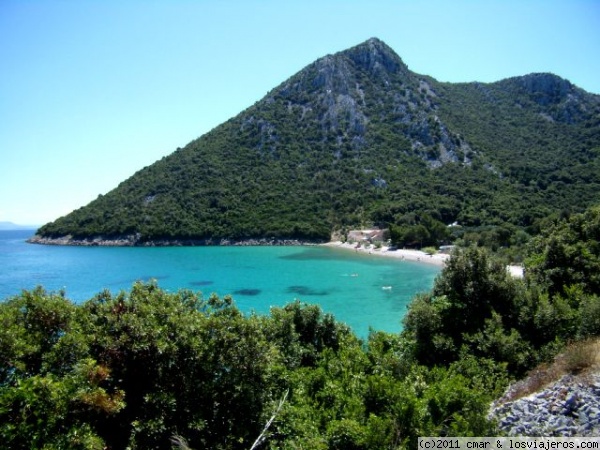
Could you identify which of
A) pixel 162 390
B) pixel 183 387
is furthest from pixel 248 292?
pixel 162 390

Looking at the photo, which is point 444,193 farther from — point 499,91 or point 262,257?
point 499,91

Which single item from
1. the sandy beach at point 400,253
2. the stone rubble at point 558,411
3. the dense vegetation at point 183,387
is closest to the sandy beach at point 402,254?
the sandy beach at point 400,253

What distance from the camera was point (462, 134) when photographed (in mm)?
156250

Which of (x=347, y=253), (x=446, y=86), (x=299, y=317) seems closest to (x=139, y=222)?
(x=347, y=253)

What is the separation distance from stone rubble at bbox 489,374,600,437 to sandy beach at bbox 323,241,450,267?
7251 cm

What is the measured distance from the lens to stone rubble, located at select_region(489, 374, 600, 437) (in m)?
9.69

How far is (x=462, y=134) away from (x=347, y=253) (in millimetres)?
86962

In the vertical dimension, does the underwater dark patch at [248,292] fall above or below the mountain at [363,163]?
below

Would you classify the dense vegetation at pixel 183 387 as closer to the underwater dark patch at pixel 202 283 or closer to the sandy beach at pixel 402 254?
the underwater dark patch at pixel 202 283

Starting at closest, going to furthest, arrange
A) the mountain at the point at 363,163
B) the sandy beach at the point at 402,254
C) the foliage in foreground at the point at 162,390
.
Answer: the foliage in foreground at the point at 162,390 → the sandy beach at the point at 402,254 → the mountain at the point at 363,163

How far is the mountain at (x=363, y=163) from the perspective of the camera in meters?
128

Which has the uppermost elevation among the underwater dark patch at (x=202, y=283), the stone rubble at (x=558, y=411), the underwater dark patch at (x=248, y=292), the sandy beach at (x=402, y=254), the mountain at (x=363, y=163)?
the mountain at (x=363, y=163)

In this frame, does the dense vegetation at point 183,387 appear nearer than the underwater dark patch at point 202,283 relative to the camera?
Yes

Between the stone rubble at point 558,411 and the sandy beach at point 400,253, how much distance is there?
72514 millimetres
